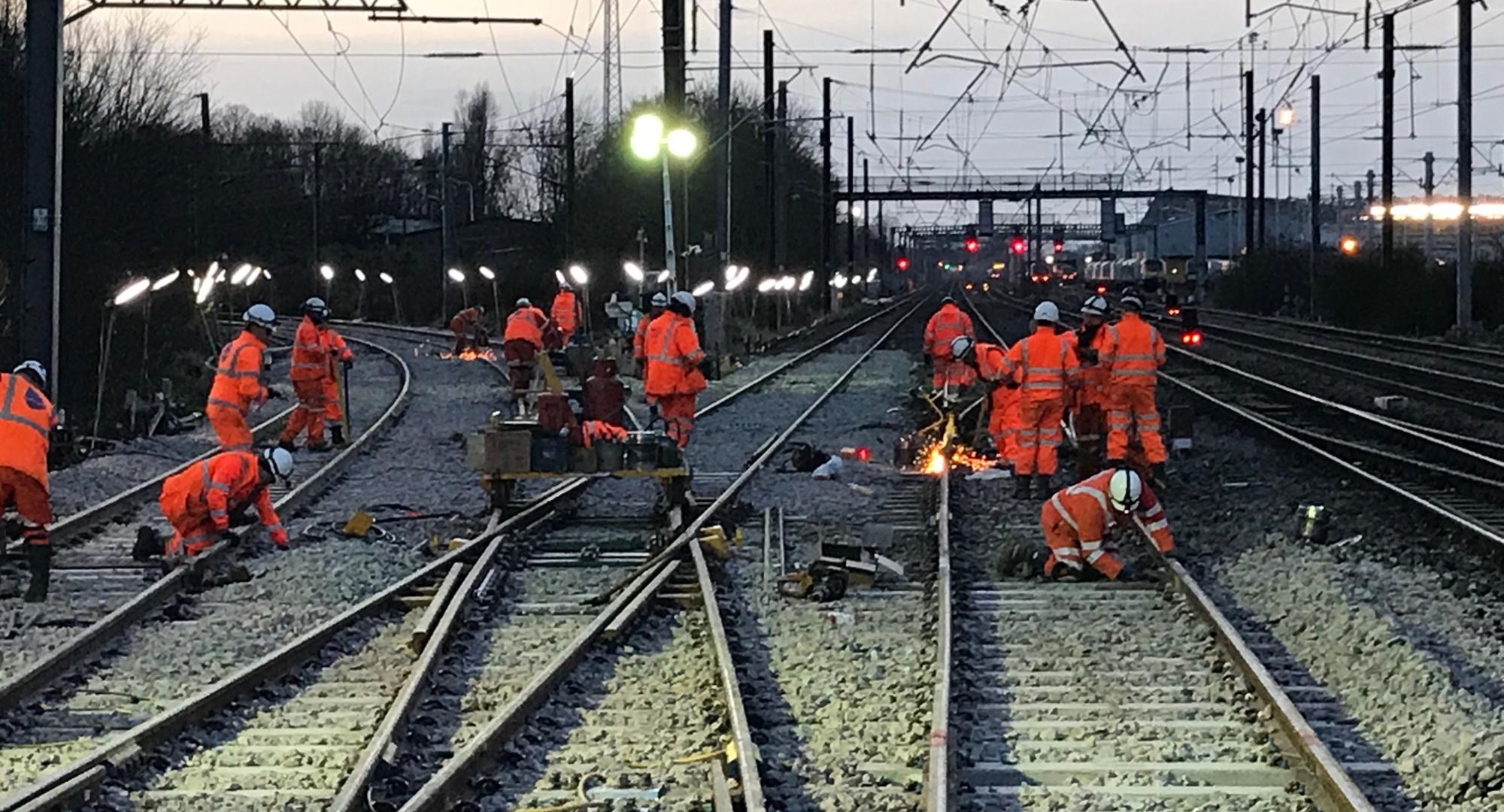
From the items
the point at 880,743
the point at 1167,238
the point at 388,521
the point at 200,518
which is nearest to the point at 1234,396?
the point at 388,521

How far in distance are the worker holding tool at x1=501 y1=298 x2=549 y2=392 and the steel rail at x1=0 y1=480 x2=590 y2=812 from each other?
11.7 meters

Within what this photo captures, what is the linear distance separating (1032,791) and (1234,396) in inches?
887

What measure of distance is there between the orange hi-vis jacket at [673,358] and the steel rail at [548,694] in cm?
116

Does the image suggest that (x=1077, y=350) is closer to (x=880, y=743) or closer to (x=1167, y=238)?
(x=880, y=743)

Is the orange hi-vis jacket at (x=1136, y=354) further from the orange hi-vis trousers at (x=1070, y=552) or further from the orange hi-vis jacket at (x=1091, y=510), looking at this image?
the orange hi-vis trousers at (x=1070, y=552)

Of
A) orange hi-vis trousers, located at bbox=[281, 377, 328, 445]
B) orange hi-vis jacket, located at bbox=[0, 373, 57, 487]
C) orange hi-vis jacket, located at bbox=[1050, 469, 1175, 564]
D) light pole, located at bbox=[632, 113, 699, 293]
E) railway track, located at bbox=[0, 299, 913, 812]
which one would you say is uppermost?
light pole, located at bbox=[632, 113, 699, 293]

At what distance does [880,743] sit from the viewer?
26.8ft

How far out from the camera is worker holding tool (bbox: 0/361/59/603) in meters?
12.0

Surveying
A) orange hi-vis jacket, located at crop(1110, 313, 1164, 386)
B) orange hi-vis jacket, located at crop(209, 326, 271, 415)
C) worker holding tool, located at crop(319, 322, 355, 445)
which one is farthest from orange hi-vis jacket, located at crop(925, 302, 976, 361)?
orange hi-vis jacket, located at crop(209, 326, 271, 415)

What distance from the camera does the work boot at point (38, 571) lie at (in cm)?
1213

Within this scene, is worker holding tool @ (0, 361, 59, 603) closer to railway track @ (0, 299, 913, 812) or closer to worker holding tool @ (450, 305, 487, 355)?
railway track @ (0, 299, 913, 812)

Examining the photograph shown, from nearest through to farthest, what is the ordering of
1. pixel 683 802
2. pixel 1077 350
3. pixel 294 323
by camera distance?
pixel 683 802 < pixel 1077 350 < pixel 294 323

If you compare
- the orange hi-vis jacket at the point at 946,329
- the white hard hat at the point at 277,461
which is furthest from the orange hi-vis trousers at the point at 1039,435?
the orange hi-vis jacket at the point at 946,329

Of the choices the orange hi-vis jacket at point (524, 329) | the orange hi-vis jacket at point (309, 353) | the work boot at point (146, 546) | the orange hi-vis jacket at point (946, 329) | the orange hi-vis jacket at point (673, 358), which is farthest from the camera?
the orange hi-vis jacket at point (524, 329)
